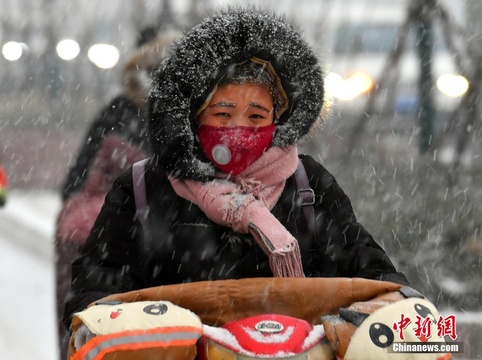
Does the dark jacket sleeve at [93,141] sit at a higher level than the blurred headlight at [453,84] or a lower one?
higher

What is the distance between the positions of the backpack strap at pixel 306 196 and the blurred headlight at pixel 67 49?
17.0m

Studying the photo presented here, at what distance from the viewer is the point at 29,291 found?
8469 mm

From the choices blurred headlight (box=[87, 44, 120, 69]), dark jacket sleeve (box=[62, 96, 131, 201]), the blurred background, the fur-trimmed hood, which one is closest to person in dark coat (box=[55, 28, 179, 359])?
dark jacket sleeve (box=[62, 96, 131, 201])

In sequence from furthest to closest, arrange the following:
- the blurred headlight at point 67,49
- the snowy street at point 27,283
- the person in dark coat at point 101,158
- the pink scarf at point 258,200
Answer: the blurred headlight at point 67,49, the snowy street at point 27,283, the person in dark coat at point 101,158, the pink scarf at point 258,200

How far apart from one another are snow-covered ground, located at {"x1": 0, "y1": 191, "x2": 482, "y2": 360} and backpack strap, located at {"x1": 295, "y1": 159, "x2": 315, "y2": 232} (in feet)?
6.12

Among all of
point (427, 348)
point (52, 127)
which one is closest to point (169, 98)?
point (427, 348)

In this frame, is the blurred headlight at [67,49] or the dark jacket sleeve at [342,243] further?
the blurred headlight at [67,49]

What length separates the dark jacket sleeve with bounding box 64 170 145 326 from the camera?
2.68 meters

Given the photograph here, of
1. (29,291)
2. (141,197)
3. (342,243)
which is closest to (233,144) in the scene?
(141,197)

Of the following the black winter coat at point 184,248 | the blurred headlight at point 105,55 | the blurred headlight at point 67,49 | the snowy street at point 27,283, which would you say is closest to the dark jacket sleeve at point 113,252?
the black winter coat at point 184,248

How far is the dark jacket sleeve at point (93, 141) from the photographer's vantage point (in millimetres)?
4324

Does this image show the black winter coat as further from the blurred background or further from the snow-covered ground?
the snow-covered ground

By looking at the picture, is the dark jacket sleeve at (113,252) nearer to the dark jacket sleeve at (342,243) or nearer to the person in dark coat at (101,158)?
the dark jacket sleeve at (342,243)

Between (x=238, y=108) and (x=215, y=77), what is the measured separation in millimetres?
123
